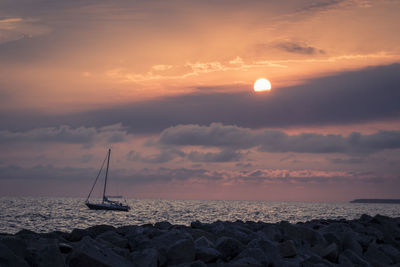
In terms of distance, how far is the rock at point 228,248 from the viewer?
10.6 m

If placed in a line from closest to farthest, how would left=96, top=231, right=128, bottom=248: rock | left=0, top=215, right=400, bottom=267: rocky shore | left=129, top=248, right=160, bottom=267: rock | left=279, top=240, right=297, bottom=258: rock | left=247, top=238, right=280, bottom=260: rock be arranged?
left=0, top=215, right=400, bottom=267: rocky shore < left=129, top=248, right=160, bottom=267: rock < left=247, top=238, right=280, bottom=260: rock < left=279, top=240, right=297, bottom=258: rock < left=96, top=231, right=128, bottom=248: rock

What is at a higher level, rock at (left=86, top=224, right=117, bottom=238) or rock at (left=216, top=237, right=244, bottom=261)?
rock at (left=86, top=224, right=117, bottom=238)

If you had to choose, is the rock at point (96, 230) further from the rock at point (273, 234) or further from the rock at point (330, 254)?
the rock at point (330, 254)

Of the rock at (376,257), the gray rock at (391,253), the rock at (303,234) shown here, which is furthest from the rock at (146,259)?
the gray rock at (391,253)

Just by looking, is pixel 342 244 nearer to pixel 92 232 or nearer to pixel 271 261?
pixel 271 261

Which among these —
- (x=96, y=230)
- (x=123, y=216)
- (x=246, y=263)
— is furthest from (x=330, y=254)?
(x=123, y=216)

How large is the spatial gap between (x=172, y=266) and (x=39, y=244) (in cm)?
321

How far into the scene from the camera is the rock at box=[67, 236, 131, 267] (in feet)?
26.2

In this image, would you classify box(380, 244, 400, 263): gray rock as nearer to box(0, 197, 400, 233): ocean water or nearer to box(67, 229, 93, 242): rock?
box(67, 229, 93, 242): rock

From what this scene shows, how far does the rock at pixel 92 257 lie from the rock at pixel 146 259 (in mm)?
481

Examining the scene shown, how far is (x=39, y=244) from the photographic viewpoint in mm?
10336

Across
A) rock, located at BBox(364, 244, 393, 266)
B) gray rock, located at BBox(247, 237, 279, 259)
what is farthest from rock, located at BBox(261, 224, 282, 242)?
gray rock, located at BBox(247, 237, 279, 259)

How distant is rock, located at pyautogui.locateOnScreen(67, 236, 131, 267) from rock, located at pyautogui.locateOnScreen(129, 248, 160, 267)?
0.48 metres

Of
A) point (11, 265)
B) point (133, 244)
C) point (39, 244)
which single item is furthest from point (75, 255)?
point (133, 244)
